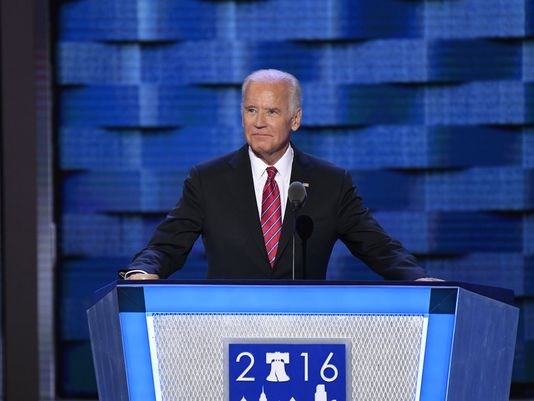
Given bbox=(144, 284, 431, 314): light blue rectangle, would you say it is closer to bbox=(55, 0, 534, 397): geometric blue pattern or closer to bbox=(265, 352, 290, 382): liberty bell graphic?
bbox=(265, 352, 290, 382): liberty bell graphic

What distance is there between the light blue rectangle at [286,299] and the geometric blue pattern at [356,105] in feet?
7.44

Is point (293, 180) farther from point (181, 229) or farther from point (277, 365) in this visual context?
point (277, 365)

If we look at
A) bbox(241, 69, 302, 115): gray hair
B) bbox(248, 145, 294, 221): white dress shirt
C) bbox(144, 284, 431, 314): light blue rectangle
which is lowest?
bbox(144, 284, 431, 314): light blue rectangle

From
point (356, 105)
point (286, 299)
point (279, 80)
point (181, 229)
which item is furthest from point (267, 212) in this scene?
point (356, 105)

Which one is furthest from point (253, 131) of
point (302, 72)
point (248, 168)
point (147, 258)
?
point (302, 72)

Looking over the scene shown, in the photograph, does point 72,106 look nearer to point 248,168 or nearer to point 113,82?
point 113,82

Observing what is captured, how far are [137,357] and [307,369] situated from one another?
1.07ft

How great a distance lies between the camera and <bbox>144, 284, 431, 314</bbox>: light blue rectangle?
204 centimetres

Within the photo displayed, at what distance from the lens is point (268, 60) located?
4.31 metres

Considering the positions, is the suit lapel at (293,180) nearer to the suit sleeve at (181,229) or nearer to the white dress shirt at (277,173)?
the white dress shirt at (277,173)

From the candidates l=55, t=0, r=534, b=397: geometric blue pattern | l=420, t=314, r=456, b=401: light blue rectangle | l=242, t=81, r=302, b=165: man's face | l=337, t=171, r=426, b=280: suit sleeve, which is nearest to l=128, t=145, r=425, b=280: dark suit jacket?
l=337, t=171, r=426, b=280: suit sleeve

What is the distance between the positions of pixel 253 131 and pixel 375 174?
1.51 meters

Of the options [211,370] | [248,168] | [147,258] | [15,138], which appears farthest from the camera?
[15,138]

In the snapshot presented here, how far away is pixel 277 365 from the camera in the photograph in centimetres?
202
